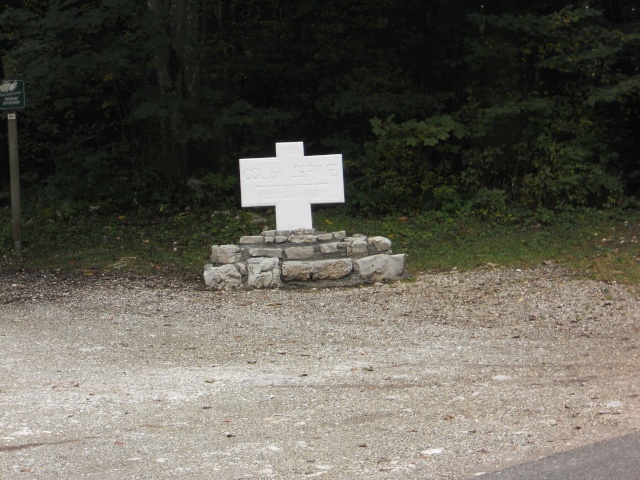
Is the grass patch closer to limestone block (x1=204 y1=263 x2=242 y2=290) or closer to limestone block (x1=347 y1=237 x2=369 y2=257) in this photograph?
limestone block (x1=204 y1=263 x2=242 y2=290)

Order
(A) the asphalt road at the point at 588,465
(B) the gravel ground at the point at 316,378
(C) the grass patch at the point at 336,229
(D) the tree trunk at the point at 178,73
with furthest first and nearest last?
(D) the tree trunk at the point at 178,73 < (C) the grass patch at the point at 336,229 < (B) the gravel ground at the point at 316,378 < (A) the asphalt road at the point at 588,465

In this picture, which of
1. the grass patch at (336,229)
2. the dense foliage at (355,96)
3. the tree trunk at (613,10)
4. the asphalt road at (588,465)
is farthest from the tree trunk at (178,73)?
the asphalt road at (588,465)

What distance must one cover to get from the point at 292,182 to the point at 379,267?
4.84 feet

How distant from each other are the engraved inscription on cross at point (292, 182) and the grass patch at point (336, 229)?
135 cm

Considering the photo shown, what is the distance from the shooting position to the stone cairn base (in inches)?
398

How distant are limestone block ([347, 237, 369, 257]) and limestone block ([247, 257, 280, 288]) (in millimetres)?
927

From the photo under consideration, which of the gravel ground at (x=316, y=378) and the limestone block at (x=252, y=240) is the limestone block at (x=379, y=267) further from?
the limestone block at (x=252, y=240)

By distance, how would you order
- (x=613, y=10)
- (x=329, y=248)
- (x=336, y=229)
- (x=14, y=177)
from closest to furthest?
1. (x=329, y=248)
2. (x=14, y=177)
3. (x=336, y=229)
4. (x=613, y=10)

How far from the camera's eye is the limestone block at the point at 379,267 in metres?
10.2

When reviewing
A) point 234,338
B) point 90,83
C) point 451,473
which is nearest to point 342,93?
point 90,83

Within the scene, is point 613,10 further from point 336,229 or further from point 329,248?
point 329,248

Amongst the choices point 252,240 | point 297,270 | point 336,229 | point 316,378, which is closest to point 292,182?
point 252,240

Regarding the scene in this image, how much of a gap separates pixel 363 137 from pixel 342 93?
136 centimetres

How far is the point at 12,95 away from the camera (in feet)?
38.6
